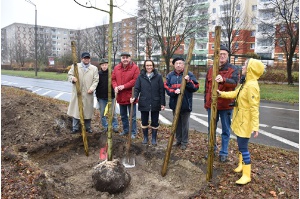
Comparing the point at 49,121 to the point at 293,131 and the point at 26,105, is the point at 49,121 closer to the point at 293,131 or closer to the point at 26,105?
the point at 26,105

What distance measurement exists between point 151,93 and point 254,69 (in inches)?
83.8

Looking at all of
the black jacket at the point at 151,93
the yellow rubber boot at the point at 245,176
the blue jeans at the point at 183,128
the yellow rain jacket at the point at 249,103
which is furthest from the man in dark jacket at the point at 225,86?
the black jacket at the point at 151,93

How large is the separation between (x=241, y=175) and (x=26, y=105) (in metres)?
6.18

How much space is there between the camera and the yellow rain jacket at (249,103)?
3632mm

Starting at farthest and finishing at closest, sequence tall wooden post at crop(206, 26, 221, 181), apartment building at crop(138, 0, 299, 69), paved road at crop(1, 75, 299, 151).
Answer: apartment building at crop(138, 0, 299, 69), paved road at crop(1, 75, 299, 151), tall wooden post at crop(206, 26, 221, 181)

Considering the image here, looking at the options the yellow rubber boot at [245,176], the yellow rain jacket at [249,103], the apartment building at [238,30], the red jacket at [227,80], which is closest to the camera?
the yellow rain jacket at [249,103]

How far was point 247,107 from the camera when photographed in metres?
3.77

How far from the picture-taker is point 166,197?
389 cm

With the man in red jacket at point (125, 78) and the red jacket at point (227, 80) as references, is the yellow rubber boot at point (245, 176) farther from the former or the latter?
the man in red jacket at point (125, 78)

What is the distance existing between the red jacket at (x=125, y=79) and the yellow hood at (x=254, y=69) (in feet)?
8.63

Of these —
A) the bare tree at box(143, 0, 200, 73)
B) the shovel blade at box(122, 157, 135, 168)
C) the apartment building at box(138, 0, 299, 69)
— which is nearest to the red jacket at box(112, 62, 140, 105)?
the shovel blade at box(122, 157, 135, 168)

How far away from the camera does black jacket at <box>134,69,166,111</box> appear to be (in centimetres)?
520

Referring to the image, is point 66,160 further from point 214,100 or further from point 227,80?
point 227,80

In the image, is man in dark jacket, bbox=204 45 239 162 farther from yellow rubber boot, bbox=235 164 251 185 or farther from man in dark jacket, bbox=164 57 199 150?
yellow rubber boot, bbox=235 164 251 185
